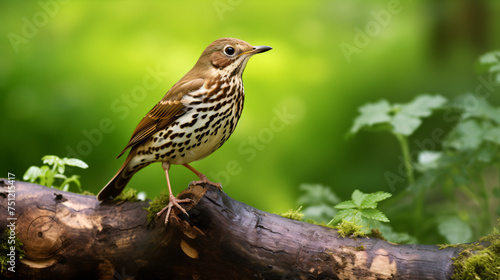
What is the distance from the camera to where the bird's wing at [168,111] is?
2295 millimetres

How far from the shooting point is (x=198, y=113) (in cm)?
226

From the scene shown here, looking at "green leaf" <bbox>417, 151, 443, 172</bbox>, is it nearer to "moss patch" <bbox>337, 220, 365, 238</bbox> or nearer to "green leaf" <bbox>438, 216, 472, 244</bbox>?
"green leaf" <bbox>438, 216, 472, 244</bbox>

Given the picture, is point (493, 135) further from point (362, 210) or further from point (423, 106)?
point (362, 210)

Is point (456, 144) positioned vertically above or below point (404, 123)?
above

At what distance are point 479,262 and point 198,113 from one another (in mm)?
1329

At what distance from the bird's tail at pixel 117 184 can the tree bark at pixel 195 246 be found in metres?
0.08

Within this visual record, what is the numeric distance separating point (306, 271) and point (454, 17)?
3663mm

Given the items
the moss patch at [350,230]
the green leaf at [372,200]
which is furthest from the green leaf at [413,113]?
the moss patch at [350,230]

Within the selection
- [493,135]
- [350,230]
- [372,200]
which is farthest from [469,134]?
[350,230]

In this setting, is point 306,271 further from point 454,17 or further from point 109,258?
point 454,17

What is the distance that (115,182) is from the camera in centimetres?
244

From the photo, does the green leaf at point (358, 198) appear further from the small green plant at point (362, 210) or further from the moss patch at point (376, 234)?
the moss patch at point (376, 234)

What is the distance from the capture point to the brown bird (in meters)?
2.27

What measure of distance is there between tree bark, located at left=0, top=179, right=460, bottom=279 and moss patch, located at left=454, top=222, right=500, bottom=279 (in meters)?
0.04
